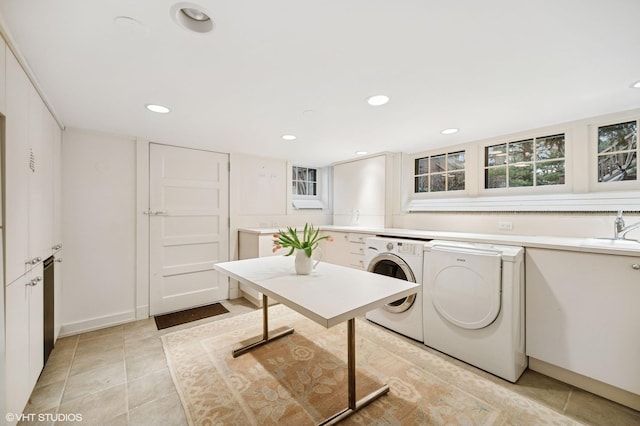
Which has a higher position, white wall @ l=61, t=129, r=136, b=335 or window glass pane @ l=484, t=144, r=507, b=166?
window glass pane @ l=484, t=144, r=507, b=166

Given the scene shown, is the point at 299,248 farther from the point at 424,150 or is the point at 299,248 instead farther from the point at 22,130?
the point at 424,150

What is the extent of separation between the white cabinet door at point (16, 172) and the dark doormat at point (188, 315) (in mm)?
1623

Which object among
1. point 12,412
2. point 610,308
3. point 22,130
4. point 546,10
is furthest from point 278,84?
point 610,308

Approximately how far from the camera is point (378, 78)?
1.61 metres

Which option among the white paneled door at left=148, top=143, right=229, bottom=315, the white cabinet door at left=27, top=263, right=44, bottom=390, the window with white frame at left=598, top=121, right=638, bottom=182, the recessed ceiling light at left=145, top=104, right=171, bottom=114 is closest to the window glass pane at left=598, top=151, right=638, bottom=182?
the window with white frame at left=598, top=121, right=638, bottom=182

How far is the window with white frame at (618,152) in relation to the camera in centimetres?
215

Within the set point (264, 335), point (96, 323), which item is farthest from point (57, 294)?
point (264, 335)

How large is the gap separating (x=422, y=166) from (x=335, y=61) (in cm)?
255

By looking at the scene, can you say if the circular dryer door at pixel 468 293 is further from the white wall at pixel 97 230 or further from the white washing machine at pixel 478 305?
the white wall at pixel 97 230

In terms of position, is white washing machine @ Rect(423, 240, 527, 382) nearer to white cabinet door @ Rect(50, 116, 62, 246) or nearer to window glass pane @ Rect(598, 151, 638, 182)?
window glass pane @ Rect(598, 151, 638, 182)

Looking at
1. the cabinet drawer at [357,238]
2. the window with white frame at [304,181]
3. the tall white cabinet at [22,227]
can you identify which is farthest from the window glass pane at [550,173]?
the tall white cabinet at [22,227]

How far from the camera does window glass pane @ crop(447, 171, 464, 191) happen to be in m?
3.17

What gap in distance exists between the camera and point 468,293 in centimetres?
205

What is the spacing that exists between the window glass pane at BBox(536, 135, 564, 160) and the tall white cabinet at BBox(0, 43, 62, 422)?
397 cm
